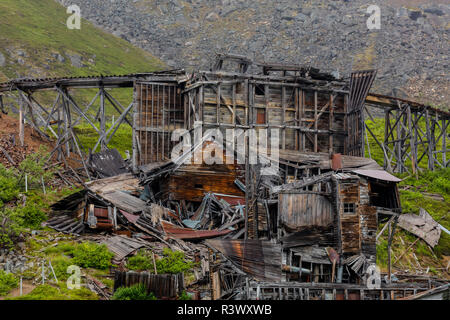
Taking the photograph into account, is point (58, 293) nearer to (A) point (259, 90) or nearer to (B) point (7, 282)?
(B) point (7, 282)

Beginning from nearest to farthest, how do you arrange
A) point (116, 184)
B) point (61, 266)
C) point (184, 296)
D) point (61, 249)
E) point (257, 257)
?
point (184, 296)
point (61, 266)
point (257, 257)
point (61, 249)
point (116, 184)

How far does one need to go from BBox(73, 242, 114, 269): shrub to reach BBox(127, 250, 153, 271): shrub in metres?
0.83

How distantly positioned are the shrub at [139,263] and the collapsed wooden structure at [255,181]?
2.42 metres

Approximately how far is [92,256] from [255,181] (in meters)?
8.00

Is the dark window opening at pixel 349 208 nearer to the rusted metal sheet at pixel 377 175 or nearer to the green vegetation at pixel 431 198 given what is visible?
the rusted metal sheet at pixel 377 175

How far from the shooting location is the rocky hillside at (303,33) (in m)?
81.9

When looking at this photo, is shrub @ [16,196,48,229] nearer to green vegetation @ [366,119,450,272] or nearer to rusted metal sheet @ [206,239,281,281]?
rusted metal sheet @ [206,239,281,281]

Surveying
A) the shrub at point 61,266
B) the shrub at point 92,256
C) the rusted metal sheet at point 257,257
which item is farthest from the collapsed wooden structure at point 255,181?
the shrub at point 61,266

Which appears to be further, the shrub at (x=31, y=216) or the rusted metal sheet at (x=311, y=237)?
the shrub at (x=31, y=216)

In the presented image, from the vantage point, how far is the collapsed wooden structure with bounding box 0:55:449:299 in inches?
831

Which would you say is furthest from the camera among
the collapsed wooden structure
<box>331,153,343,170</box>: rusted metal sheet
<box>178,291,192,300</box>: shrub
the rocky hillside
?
the rocky hillside

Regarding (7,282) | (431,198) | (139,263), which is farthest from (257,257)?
(431,198)

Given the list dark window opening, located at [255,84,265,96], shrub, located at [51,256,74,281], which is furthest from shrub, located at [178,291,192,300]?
dark window opening, located at [255,84,265,96]

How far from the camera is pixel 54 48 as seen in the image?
87500 mm
